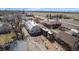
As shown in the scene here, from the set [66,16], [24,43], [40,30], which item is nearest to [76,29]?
[66,16]

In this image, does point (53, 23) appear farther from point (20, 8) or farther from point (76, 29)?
point (20, 8)
